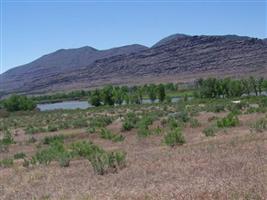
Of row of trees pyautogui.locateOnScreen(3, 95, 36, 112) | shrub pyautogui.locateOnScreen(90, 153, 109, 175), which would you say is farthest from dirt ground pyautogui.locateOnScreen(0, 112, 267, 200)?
row of trees pyautogui.locateOnScreen(3, 95, 36, 112)

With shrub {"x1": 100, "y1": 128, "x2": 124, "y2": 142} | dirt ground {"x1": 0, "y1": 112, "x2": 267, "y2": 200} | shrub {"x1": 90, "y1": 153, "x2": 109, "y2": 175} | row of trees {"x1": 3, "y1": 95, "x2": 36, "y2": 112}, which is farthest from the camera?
row of trees {"x1": 3, "y1": 95, "x2": 36, "y2": 112}

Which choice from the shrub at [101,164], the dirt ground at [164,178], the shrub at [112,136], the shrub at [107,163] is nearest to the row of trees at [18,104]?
the shrub at [112,136]

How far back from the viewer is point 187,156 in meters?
16.7

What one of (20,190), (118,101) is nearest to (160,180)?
(20,190)

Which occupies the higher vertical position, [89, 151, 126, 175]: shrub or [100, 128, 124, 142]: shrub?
[89, 151, 126, 175]: shrub

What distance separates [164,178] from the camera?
12617 millimetres

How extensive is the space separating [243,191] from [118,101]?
104621 millimetres

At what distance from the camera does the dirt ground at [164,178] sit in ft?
33.6

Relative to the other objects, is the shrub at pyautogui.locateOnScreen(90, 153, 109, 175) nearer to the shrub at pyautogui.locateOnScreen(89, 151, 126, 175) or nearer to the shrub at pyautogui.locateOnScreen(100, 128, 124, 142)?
the shrub at pyautogui.locateOnScreen(89, 151, 126, 175)

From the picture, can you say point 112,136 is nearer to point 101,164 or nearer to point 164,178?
point 101,164

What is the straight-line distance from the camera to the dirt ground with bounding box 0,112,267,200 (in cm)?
1025

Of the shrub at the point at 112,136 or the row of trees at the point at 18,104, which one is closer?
the shrub at the point at 112,136

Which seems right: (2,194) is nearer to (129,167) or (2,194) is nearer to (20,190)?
(20,190)

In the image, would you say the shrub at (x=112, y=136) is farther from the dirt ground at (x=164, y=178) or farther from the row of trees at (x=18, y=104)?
the row of trees at (x=18, y=104)
